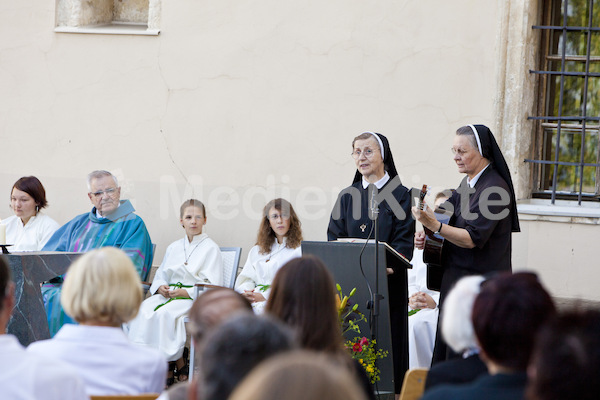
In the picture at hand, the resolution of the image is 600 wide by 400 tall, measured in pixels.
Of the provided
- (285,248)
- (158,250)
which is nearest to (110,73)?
(158,250)

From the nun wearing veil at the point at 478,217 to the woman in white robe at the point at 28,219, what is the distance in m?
3.88

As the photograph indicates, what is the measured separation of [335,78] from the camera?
281 inches

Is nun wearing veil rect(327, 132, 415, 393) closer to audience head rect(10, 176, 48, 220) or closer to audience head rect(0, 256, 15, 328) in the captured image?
audience head rect(10, 176, 48, 220)

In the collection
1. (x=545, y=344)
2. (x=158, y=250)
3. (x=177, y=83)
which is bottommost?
(x=158, y=250)

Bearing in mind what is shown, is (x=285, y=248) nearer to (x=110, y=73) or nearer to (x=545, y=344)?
(x=110, y=73)

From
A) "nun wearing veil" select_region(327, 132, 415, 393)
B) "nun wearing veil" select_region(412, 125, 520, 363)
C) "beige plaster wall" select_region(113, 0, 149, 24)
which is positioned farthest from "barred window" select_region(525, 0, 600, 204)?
"beige plaster wall" select_region(113, 0, 149, 24)

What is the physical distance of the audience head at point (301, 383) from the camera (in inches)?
50.3

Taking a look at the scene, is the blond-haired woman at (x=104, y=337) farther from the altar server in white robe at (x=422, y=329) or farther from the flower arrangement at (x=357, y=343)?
the altar server in white robe at (x=422, y=329)

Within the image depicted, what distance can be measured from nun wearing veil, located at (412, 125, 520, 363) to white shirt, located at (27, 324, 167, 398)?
2490 millimetres

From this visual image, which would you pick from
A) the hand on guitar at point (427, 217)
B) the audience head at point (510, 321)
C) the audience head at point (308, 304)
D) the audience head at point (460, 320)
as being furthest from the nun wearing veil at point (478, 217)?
the audience head at point (510, 321)

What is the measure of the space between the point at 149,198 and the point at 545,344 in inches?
247

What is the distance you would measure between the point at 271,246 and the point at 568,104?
2.77 metres

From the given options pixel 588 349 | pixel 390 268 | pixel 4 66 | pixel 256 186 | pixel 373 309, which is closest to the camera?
pixel 588 349

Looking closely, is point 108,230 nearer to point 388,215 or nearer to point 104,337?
point 388,215
